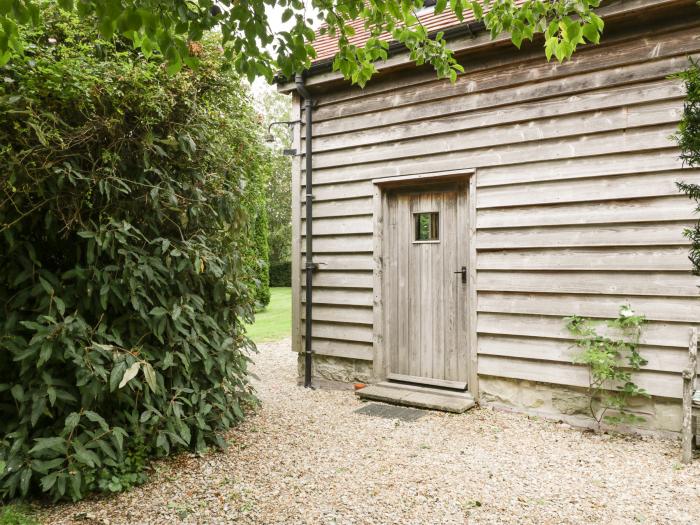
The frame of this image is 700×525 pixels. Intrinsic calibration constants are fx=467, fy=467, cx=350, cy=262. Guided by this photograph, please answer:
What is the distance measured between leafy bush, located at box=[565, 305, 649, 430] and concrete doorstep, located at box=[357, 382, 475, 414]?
114cm

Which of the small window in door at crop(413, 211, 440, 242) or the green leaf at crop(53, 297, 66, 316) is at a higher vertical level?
the small window in door at crop(413, 211, 440, 242)

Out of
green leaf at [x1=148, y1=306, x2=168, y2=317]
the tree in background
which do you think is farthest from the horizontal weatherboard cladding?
green leaf at [x1=148, y1=306, x2=168, y2=317]

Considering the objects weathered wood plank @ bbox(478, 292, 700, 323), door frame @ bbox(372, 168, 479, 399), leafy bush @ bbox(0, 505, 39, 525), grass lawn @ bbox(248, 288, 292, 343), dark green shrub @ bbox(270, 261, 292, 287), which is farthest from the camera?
dark green shrub @ bbox(270, 261, 292, 287)

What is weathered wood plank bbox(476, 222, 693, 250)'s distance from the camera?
3.83m

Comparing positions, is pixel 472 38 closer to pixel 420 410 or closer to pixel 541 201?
pixel 541 201

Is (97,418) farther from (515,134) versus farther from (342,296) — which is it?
(515,134)

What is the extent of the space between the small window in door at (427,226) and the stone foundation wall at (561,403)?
1.57 meters

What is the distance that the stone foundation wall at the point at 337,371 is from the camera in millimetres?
5434

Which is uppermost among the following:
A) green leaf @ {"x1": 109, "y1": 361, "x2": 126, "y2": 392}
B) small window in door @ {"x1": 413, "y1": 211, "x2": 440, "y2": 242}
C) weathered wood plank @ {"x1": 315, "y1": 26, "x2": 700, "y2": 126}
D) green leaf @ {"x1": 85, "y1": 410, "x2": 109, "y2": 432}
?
weathered wood plank @ {"x1": 315, "y1": 26, "x2": 700, "y2": 126}

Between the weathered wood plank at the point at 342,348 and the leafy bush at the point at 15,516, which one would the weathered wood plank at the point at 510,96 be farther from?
the leafy bush at the point at 15,516

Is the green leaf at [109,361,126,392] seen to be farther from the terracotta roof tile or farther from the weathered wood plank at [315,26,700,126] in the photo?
the terracotta roof tile

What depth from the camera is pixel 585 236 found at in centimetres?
416

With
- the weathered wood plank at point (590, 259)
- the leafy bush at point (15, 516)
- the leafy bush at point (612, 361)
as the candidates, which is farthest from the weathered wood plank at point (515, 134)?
the leafy bush at point (15, 516)

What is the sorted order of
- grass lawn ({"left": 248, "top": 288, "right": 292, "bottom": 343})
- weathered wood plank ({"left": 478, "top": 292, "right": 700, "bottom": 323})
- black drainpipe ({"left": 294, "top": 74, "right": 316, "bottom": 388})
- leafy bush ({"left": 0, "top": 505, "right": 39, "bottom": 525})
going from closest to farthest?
leafy bush ({"left": 0, "top": 505, "right": 39, "bottom": 525}) < weathered wood plank ({"left": 478, "top": 292, "right": 700, "bottom": 323}) < black drainpipe ({"left": 294, "top": 74, "right": 316, "bottom": 388}) < grass lawn ({"left": 248, "top": 288, "right": 292, "bottom": 343})
